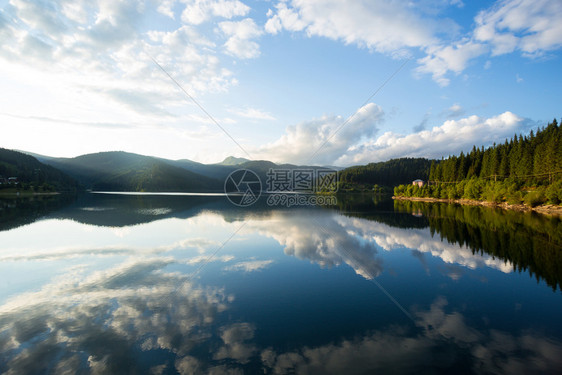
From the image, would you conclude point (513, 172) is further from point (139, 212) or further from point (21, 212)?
point (21, 212)

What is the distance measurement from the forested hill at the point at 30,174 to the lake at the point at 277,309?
165318mm

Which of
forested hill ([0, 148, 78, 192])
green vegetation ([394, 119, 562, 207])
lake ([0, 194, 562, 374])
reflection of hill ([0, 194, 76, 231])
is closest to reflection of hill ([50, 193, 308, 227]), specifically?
reflection of hill ([0, 194, 76, 231])

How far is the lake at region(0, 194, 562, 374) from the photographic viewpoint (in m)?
8.83

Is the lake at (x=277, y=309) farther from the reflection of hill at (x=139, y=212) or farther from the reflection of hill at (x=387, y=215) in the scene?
the reflection of hill at (x=139, y=212)

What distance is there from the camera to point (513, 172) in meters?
95.8

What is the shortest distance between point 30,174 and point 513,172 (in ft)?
824

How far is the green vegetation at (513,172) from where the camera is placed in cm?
7465

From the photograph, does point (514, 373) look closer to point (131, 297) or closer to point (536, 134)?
point (131, 297)

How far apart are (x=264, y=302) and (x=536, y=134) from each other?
125 metres

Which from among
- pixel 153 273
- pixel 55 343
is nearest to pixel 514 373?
pixel 55 343

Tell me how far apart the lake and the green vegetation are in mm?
64941

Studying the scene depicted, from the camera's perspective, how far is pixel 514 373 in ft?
27.4

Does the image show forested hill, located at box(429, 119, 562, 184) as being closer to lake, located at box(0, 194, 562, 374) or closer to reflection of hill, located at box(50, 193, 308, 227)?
lake, located at box(0, 194, 562, 374)

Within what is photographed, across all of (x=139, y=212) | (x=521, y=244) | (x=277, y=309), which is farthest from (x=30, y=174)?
(x=521, y=244)
